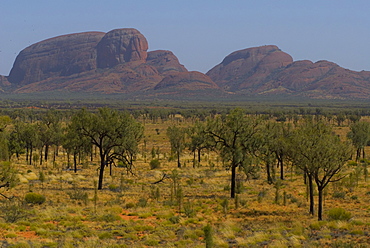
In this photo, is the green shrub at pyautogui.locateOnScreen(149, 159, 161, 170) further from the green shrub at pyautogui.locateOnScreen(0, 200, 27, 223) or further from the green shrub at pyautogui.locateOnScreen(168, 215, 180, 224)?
the green shrub at pyautogui.locateOnScreen(168, 215, 180, 224)

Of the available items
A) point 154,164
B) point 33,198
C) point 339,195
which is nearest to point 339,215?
point 339,195

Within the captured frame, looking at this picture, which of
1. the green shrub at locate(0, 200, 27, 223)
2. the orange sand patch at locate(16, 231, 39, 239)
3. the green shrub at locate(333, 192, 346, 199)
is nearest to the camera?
the orange sand patch at locate(16, 231, 39, 239)

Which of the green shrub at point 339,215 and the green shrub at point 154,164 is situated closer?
the green shrub at point 339,215

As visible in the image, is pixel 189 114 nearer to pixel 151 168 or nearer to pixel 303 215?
pixel 151 168

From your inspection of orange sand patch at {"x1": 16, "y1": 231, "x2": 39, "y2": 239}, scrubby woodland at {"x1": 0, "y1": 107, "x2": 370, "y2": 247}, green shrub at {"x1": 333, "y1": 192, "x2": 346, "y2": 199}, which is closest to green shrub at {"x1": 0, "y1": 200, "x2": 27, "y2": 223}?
scrubby woodland at {"x1": 0, "y1": 107, "x2": 370, "y2": 247}

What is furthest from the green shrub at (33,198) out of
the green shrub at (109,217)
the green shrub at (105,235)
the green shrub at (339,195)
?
the green shrub at (339,195)

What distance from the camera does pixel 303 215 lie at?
2788 cm

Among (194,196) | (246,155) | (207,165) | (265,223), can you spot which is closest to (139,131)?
(194,196)

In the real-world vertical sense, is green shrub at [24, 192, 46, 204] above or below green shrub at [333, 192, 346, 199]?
above

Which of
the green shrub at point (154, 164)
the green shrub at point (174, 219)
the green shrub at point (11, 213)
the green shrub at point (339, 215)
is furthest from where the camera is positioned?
the green shrub at point (154, 164)

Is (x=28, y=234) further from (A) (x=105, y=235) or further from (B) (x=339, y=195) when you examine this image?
(B) (x=339, y=195)

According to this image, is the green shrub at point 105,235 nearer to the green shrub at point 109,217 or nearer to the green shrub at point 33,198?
the green shrub at point 109,217

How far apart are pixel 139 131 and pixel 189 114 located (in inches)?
5411

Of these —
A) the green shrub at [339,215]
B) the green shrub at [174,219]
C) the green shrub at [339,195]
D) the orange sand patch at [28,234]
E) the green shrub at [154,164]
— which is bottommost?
the green shrub at [154,164]
